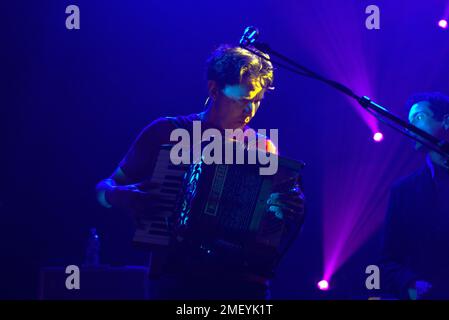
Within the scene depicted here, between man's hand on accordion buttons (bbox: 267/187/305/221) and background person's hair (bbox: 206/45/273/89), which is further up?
background person's hair (bbox: 206/45/273/89)

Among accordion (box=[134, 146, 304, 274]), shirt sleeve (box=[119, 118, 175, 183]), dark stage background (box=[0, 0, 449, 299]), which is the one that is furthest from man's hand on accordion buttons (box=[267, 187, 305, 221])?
dark stage background (box=[0, 0, 449, 299])

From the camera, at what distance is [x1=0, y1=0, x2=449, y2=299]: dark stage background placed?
193 inches

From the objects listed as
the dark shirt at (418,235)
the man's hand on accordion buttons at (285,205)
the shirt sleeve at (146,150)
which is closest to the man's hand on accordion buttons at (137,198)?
the shirt sleeve at (146,150)

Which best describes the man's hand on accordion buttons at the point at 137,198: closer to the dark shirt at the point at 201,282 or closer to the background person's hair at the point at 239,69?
the dark shirt at the point at 201,282

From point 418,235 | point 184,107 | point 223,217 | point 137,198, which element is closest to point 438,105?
point 418,235

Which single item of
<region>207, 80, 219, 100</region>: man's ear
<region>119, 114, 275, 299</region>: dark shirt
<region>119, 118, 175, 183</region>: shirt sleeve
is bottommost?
<region>119, 114, 275, 299</region>: dark shirt

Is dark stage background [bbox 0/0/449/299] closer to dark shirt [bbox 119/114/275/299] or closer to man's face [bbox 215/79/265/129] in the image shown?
man's face [bbox 215/79/265/129]

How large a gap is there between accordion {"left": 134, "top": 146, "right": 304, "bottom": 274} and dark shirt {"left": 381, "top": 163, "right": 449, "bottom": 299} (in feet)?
2.28

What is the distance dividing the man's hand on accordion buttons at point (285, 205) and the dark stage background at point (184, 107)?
8.36 ft

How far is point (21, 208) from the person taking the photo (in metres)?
4.96

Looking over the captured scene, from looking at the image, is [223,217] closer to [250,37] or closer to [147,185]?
[147,185]

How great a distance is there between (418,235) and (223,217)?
1.18 m

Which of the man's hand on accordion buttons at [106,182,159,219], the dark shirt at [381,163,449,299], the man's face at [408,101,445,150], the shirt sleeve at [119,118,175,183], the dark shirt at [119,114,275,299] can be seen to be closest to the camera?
the dark shirt at [119,114,275,299]
